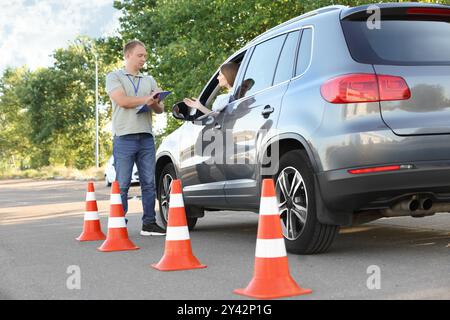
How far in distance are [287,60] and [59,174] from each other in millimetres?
43298

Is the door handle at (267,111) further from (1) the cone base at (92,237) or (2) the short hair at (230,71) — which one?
(1) the cone base at (92,237)

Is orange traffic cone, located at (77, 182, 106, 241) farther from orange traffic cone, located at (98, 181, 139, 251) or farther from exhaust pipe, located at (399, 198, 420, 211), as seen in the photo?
exhaust pipe, located at (399, 198, 420, 211)

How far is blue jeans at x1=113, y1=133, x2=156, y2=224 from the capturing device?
8.16m

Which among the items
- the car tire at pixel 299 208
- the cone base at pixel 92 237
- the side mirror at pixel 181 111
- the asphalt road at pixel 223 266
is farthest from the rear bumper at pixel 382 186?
the cone base at pixel 92 237

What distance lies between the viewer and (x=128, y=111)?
820 centimetres

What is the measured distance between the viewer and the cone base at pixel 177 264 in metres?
5.62

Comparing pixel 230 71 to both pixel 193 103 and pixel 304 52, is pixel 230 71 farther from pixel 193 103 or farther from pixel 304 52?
pixel 304 52

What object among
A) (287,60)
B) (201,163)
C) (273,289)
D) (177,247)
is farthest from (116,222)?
(273,289)

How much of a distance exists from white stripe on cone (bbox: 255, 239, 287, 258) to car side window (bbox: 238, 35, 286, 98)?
7.53 feet

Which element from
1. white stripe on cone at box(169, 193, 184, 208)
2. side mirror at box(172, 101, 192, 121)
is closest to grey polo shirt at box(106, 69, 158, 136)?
side mirror at box(172, 101, 192, 121)

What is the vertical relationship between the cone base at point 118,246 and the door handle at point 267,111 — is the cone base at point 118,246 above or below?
below

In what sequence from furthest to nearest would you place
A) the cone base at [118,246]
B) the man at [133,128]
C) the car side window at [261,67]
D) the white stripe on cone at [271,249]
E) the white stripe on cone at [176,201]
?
the man at [133,128]
the cone base at [118,246]
the car side window at [261,67]
the white stripe on cone at [176,201]
the white stripe on cone at [271,249]

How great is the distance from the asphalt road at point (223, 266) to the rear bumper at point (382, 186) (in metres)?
0.48
